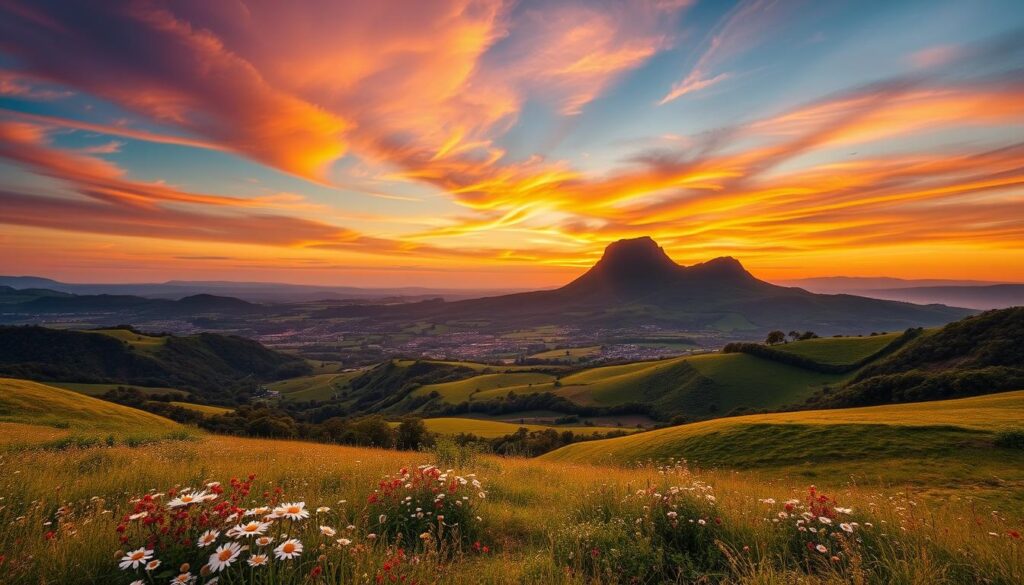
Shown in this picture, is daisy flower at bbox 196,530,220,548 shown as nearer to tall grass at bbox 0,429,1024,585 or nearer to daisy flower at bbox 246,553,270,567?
daisy flower at bbox 246,553,270,567

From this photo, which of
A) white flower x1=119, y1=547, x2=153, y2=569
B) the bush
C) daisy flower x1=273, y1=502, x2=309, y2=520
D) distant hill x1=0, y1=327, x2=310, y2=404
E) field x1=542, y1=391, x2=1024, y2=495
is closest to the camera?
white flower x1=119, y1=547, x2=153, y2=569

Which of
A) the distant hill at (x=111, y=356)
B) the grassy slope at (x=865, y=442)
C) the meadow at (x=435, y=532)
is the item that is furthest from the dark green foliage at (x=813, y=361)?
the distant hill at (x=111, y=356)

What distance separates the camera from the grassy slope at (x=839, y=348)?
10425 centimetres

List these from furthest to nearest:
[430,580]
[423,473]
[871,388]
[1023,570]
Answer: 1. [871,388]
2. [423,473]
3. [1023,570]
4. [430,580]

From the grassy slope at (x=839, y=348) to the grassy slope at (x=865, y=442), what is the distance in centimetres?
8804

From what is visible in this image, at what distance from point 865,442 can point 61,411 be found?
184ft

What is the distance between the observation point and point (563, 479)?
45.2 feet

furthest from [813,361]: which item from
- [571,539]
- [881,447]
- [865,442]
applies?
[571,539]

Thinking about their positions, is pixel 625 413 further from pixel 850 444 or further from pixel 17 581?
pixel 17 581

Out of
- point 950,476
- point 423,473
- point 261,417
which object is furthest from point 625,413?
point 423,473

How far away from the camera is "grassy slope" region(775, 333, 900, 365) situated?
10425cm

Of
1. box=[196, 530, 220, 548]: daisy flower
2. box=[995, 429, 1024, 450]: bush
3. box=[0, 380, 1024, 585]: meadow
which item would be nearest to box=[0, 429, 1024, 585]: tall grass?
box=[0, 380, 1024, 585]: meadow

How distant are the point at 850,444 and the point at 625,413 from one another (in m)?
95.0

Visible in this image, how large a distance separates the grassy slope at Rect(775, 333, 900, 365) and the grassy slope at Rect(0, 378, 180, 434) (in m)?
130
